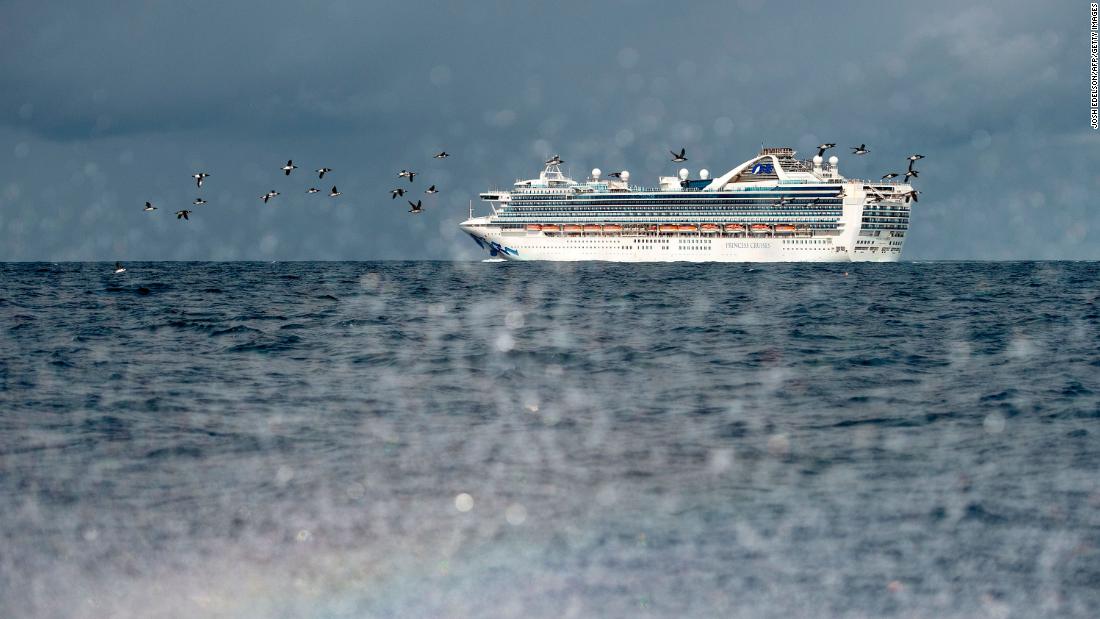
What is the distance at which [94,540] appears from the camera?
9.71 metres

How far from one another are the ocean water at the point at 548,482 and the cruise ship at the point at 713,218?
11425cm

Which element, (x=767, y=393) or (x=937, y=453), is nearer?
(x=937, y=453)

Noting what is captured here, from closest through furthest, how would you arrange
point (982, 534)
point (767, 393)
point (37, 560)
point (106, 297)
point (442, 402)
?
1. point (37, 560)
2. point (982, 534)
3. point (442, 402)
4. point (767, 393)
5. point (106, 297)

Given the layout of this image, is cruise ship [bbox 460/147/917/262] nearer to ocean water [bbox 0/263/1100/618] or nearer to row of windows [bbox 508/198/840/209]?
row of windows [bbox 508/198/840/209]

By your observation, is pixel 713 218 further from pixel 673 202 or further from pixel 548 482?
pixel 548 482

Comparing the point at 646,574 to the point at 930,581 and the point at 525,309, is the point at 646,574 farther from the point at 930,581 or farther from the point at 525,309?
the point at 525,309

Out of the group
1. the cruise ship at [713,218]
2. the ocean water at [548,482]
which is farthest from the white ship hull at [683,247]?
the ocean water at [548,482]

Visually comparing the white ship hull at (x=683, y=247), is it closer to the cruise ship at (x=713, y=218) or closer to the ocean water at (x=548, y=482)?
the cruise ship at (x=713, y=218)

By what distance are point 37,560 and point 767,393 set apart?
13.8 metres

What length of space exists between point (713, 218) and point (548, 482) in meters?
134

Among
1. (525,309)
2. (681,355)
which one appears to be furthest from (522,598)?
(525,309)

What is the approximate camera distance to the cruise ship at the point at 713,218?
138875mm

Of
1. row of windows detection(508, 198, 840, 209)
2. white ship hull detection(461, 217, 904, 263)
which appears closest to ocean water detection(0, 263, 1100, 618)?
white ship hull detection(461, 217, 904, 263)

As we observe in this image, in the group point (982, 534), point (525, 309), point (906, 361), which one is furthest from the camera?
point (525, 309)
